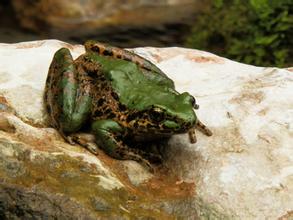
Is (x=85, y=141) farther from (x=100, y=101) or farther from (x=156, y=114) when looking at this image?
(x=156, y=114)

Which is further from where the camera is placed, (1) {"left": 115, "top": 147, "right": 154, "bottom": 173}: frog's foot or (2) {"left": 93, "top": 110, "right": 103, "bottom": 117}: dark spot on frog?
(2) {"left": 93, "top": 110, "right": 103, "bottom": 117}: dark spot on frog

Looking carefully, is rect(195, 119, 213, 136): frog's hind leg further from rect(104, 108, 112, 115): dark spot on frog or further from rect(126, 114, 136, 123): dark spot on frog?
rect(104, 108, 112, 115): dark spot on frog

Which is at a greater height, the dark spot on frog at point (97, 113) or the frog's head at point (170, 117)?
the frog's head at point (170, 117)

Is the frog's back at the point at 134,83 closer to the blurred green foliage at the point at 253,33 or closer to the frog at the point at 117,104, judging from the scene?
the frog at the point at 117,104

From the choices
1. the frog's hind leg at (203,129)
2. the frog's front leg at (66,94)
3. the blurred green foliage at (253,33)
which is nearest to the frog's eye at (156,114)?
the frog's hind leg at (203,129)

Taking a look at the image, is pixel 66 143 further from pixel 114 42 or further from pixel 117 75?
pixel 114 42

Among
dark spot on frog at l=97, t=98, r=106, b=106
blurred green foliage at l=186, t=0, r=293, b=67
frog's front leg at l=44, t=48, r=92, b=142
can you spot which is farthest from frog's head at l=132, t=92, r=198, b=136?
blurred green foliage at l=186, t=0, r=293, b=67
